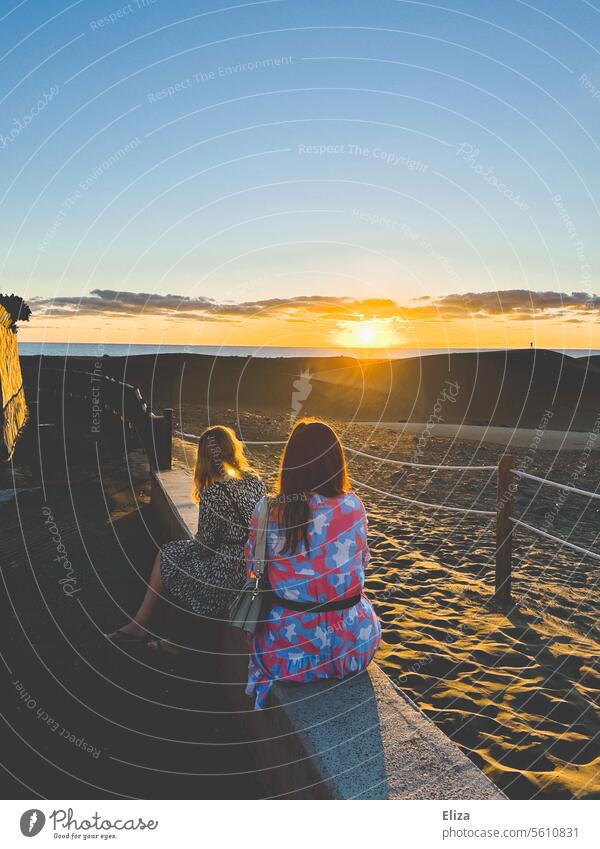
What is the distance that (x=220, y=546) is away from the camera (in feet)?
12.7

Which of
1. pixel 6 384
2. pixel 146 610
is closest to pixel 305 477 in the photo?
pixel 146 610

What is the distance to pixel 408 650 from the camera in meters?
4.55

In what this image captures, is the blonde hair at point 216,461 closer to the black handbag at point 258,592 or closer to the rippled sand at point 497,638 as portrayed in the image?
the black handbag at point 258,592

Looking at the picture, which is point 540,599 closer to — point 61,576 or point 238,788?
point 238,788

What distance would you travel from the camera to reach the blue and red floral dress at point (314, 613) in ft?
9.97

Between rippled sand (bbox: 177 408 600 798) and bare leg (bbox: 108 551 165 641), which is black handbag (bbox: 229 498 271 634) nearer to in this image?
bare leg (bbox: 108 551 165 641)

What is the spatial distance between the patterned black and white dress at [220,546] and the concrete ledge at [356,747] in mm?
686

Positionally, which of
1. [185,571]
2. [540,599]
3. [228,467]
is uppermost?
[228,467]

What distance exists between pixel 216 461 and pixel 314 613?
1.20 metres

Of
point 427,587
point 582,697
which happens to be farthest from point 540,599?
point 582,697

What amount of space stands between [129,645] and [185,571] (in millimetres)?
851

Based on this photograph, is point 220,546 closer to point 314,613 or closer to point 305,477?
point 314,613

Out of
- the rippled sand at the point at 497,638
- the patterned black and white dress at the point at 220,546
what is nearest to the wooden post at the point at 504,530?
the rippled sand at the point at 497,638

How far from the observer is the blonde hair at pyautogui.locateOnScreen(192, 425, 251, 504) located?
3.90m
